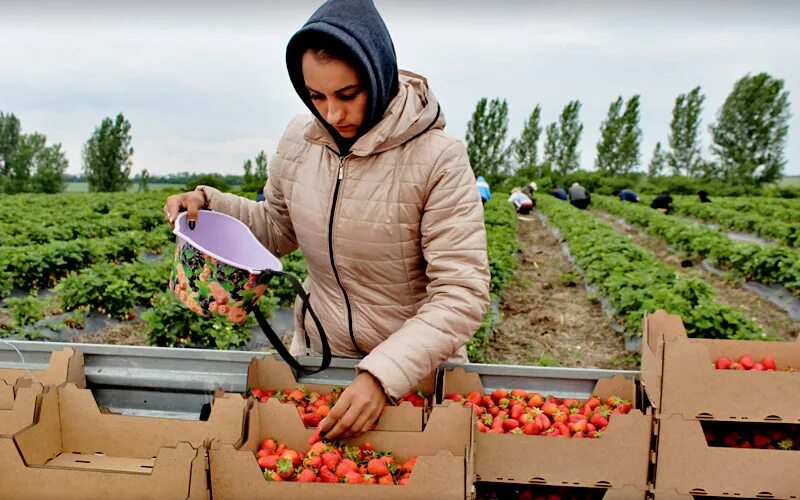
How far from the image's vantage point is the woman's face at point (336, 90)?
Answer: 155cm

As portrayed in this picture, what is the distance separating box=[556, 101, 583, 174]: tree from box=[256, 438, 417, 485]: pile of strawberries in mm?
50974

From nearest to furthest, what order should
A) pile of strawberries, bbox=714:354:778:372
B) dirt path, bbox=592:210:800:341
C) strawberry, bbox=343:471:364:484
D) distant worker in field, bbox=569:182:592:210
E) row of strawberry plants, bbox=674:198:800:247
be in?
strawberry, bbox=343:471:364:484
pile of strawberries, bbox=714:354:778:372
dirt path, bbox=592:210:800:341
row of strawberry plants, bbox=674:198:800:247
distant worker in field, bbox=569:182:592:210

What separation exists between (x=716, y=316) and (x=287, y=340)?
3789mm

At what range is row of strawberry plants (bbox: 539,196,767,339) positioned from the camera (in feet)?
17.5

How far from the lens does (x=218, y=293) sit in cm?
172

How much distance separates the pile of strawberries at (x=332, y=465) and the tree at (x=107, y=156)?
48.9 metres

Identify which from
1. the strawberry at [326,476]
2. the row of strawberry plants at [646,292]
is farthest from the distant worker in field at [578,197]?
the strawberry at [326,476]

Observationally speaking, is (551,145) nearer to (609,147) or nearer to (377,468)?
(609,147)

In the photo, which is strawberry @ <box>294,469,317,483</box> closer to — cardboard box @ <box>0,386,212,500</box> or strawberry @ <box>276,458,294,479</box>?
strawberry @ <box>276,458,294,479</box>

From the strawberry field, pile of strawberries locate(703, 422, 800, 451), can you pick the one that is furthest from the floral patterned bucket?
the strawberry field

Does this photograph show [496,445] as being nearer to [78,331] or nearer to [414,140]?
[414,140]

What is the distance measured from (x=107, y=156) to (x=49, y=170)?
5.62 meters

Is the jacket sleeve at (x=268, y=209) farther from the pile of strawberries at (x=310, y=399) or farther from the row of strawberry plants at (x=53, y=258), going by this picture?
the row of strawberry plants at (x=53, y=258)

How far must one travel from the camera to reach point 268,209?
2176 mm
